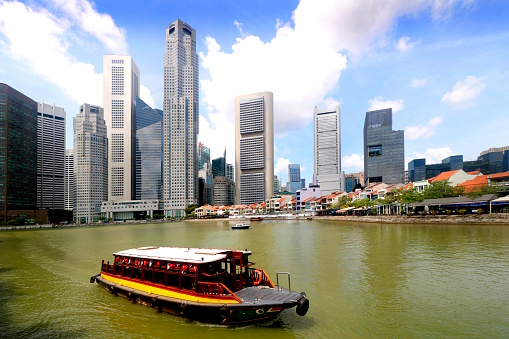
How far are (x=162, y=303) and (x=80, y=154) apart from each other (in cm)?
17860

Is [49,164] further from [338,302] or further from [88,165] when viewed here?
[338,302]

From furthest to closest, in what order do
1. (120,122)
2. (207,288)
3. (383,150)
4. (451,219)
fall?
(120,122), (383,150), (451,219), (207,288)

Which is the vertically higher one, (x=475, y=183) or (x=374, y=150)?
(x=374, y=150)

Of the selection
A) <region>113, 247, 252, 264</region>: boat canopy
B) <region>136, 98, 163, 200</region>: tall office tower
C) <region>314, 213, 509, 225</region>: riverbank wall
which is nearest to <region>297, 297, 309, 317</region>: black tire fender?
<region>113, 247, 252, 264</region>: boat canopy

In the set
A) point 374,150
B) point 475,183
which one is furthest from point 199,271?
point 374,150

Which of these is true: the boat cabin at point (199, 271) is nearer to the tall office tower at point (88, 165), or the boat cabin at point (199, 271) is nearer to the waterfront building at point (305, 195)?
the waterfront building at point (305, 195)

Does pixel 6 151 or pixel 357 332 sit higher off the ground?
pixel 6 151

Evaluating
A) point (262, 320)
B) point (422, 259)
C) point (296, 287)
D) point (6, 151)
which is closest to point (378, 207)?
point (422, 259)

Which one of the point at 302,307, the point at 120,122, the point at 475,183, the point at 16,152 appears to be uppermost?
the point at 120,122

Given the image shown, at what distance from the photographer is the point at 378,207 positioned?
7794 centimetres

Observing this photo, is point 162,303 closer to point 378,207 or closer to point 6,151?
point 378,207

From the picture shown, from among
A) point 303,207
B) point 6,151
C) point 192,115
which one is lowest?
point 303,207

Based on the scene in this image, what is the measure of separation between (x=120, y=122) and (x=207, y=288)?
201 m

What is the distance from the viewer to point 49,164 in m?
189
